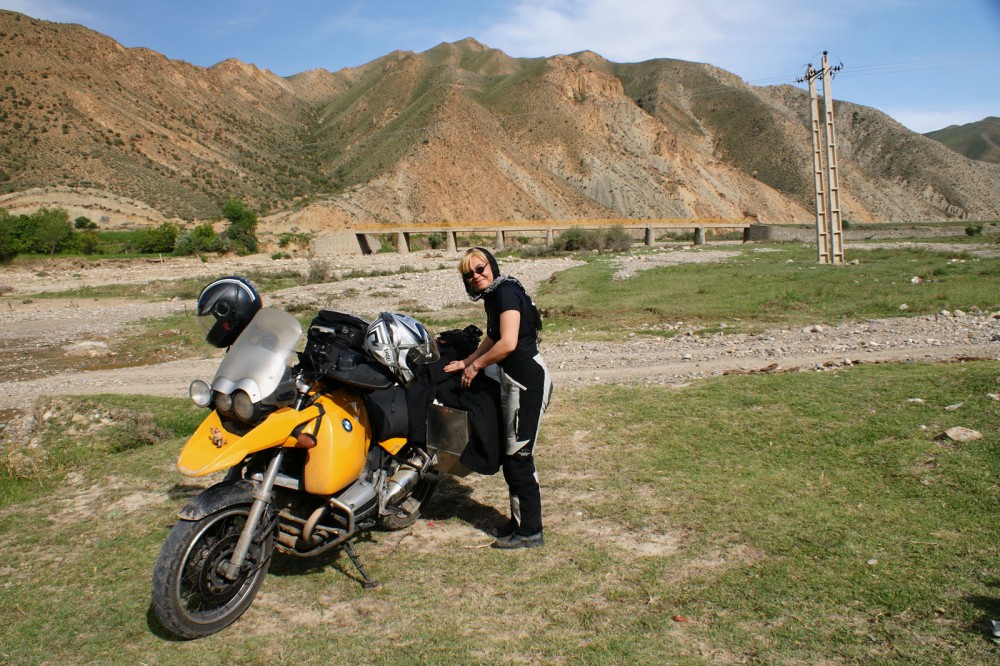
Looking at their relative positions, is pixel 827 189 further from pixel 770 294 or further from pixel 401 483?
pixel 401 483

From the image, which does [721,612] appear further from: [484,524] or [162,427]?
[162,427]

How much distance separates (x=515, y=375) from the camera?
430 cm

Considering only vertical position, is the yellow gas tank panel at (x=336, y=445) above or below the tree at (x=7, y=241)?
below

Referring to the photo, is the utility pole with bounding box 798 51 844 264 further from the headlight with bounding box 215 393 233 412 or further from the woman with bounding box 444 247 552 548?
the headlight with bounding box 215 393 233 412

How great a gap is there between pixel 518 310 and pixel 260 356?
151 cm

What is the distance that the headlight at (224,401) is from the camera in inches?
141

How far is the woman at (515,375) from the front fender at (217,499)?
145cm

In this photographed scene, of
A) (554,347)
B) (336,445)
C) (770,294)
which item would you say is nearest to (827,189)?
(770,294)

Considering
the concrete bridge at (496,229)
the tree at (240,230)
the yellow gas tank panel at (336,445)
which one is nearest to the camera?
the yellow gas tank panel at (336,445)

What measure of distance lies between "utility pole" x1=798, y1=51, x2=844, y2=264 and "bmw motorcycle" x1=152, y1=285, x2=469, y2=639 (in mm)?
26564

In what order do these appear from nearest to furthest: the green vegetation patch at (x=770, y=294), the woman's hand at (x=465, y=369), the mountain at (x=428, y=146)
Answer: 1. the woman's hand at (x=465, y=369)
2. the green vegetation patch at (x=770, y=294)
3. the mountain at (x=428, y=146)

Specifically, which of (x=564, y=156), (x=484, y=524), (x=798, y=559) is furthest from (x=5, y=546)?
(x=564, y=156)

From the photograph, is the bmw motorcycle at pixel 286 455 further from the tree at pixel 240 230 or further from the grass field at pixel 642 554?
the tree at pixel 240 230

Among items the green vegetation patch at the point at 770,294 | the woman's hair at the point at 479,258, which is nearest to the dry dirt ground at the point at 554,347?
the green vegetation patch at the point at 770,294
